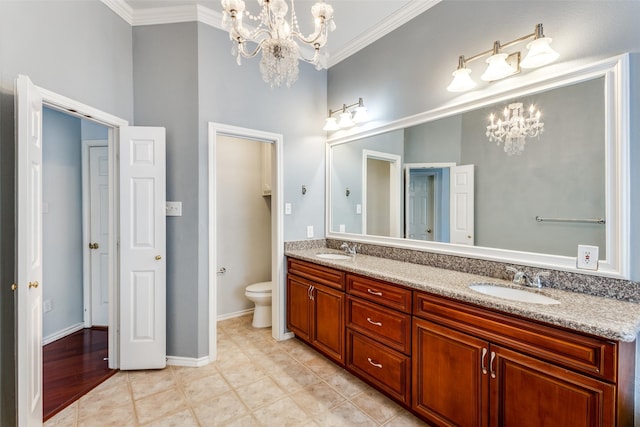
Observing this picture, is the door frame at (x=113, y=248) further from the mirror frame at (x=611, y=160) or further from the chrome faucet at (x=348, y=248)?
the mirror frame at (x=611, y=160)

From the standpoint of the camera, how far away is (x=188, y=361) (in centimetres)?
254

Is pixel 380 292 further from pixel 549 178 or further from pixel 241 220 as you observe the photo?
pixel 241 220

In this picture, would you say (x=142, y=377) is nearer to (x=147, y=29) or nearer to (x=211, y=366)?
(x=211, y=366)

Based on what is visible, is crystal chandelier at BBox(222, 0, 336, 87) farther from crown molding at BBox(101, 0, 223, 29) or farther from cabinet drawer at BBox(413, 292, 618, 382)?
cabinet drawer at BBox(413, 292, 618, 382)

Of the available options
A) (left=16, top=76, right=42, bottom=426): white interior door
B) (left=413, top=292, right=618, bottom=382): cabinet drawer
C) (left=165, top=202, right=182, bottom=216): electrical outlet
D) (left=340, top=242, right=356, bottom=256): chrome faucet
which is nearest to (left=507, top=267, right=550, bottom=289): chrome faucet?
(left=413, top=292, right=618, bottom=382): cabinet drawer

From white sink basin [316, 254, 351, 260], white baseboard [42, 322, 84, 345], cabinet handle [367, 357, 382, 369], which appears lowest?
white baseboard [42, 322, 84, 345]

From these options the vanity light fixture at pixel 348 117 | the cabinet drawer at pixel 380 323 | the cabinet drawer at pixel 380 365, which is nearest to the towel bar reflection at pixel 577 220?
the cabinet drawer at pixel 380 323

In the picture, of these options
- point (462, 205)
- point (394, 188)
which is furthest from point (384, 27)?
point (462, 205)

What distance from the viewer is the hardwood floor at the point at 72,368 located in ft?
6.87

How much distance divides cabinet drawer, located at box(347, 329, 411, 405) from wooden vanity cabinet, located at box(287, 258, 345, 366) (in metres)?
0.13

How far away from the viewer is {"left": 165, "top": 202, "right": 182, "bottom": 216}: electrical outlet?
2.54 metres

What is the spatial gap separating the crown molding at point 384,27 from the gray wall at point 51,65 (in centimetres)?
198

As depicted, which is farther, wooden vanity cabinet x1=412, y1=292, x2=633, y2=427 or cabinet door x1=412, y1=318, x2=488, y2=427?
cabinet door x1=412, y1=318, x2=488, y2=427

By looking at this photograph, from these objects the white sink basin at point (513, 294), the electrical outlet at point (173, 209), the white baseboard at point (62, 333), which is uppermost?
the electrical outlet at point (173, 209)
